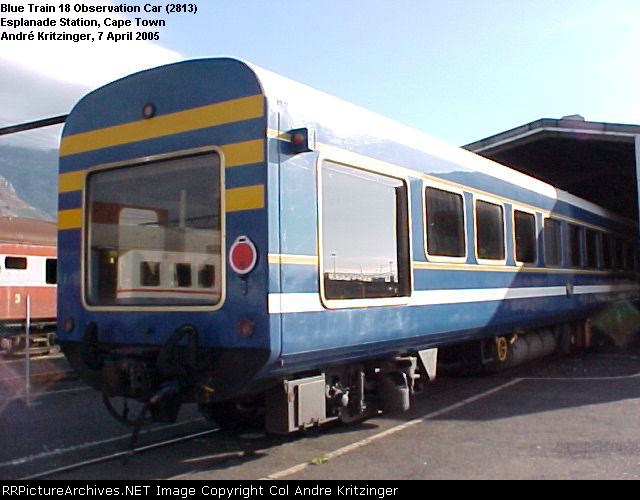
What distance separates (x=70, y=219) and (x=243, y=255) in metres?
2.04

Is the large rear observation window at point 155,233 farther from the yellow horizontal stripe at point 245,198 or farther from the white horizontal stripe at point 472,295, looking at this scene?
the white horizontal stripe at point 472,295

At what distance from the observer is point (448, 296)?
7.38 m

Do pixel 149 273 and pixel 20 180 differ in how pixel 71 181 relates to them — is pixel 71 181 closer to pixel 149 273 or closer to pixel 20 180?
pixel 149 273

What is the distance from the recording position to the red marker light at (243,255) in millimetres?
5062

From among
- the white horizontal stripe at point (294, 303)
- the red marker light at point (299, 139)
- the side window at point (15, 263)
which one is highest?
the red marker light at point (299, 139)

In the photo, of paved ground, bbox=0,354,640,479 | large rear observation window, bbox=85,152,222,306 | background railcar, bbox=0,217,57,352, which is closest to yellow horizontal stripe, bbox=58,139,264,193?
large rear observation window, bbox=85,152,222,306

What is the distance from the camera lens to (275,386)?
5516 mm

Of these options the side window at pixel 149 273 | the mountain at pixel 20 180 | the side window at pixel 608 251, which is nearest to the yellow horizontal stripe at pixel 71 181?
the side window at pixel 149 273

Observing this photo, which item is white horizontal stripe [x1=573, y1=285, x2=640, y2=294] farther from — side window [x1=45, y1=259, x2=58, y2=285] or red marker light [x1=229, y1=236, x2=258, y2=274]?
side window [x1=45, y1=259, x2=58, y2=285]

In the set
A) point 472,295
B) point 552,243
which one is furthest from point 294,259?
point 552,243

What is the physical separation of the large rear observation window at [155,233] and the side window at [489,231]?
3.84 meters
